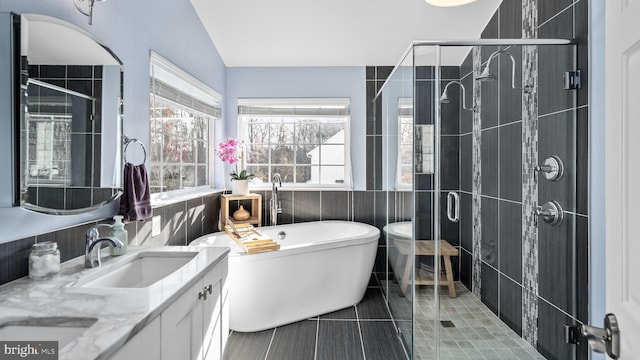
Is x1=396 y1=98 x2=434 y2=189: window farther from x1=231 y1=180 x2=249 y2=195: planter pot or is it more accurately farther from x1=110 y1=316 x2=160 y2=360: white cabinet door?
x1=231 y1=180 x2=249 y2=195: planter pot

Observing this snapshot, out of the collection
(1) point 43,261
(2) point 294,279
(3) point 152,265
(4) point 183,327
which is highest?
(1) point 43,261

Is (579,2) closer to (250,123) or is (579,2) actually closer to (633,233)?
(633,233)

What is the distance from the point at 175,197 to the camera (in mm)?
2678

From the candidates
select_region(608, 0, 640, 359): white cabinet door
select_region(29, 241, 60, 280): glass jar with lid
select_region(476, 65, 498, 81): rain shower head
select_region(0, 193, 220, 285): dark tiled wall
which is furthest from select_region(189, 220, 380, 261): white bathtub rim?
select_region(608, 0, 640, 359): white cabinet door

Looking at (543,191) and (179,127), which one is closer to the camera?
(543,191)

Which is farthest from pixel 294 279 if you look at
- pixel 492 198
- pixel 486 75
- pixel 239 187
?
pixel 486 75

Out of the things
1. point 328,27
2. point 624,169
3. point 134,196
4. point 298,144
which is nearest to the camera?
point 624,169

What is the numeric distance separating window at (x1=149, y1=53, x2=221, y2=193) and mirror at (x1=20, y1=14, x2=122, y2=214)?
61cm

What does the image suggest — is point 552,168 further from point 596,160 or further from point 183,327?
point 183,327

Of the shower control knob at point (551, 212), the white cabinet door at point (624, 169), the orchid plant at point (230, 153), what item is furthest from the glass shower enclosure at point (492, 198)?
the orchid plant at point (230, 153)

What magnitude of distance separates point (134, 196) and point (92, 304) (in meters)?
0.92

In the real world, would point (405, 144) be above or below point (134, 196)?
above

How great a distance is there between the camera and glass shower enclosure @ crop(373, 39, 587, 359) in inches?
71.5

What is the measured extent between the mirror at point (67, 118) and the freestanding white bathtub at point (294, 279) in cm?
109
